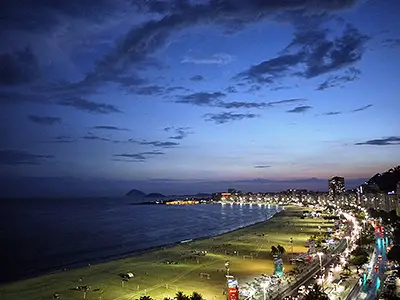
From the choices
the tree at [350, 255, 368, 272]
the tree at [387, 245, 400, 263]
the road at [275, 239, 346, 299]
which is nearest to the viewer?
the road at [275, 239, 346, 299]

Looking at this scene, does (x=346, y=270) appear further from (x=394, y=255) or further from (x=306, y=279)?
(x=394, y=255)

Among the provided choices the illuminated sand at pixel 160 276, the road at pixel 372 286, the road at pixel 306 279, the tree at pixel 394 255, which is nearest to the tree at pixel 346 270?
the road at pixel 372 286

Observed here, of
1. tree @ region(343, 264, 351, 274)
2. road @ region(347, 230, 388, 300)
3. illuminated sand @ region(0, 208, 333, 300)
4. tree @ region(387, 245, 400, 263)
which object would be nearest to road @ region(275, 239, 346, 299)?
tree @ region(343, 264, 351, 274)

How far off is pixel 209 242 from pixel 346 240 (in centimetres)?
2771

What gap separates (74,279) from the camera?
50.4m

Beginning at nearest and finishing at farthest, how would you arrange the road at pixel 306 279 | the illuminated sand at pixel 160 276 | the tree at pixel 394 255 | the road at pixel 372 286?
1. the road at pixel 372 286
2. the road at pixel 306 279
3. the illuminated sand at pixel 160 276
4. the tree at pixel 394 255

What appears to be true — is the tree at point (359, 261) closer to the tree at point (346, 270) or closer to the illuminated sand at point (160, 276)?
the tree at point (346, 270)

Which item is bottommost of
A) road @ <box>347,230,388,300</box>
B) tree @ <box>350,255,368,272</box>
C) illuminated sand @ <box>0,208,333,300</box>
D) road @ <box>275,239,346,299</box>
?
illuminated sand @ <box>0,208,333,300</box>

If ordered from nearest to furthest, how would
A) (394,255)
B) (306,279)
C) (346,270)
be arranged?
(306,279) < (346,270) < (394,255)

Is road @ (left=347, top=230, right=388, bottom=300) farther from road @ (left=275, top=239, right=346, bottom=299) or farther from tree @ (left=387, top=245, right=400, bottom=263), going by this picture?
road @ (left=275, top=239, right=346, bottom=299)

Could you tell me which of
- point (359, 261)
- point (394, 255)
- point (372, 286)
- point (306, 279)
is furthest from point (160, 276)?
point (394, 255)

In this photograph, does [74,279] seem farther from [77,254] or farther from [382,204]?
[382,204]

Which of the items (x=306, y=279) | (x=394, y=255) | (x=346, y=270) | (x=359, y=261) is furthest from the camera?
(x=394, y=255)

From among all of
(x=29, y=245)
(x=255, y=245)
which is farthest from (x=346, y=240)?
(x=29, y=245)
